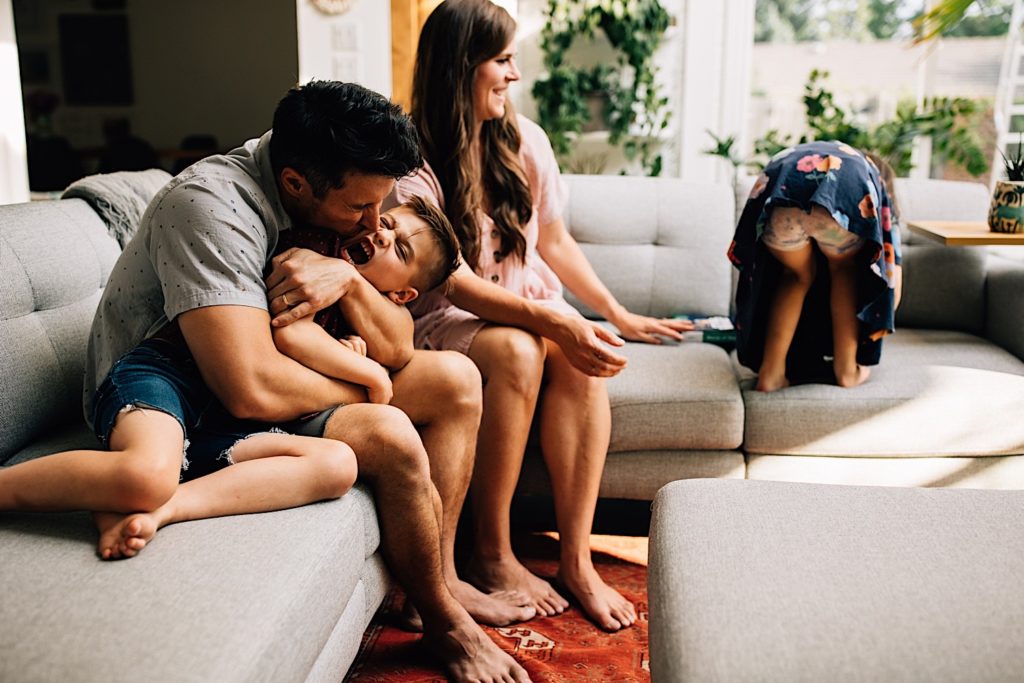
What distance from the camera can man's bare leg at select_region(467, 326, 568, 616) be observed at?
1.96m

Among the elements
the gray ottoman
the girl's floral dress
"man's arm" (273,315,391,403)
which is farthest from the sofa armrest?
"man's arm" (273,315,391,403)

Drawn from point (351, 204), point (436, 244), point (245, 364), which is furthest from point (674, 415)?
point (245, 364)

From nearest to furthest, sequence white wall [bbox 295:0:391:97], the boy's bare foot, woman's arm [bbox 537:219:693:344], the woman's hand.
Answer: the boy's bare foot → woman's arm [bbox 537:219:693:344] → the woman's hand → white wall [bbox 295:0:391:97]

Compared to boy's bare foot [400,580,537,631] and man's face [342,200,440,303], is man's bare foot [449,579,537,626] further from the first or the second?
man's face [342,200,440,303]

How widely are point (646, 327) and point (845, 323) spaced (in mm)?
542

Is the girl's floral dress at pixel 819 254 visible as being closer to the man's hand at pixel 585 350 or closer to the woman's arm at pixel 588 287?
the woman's arm at pixel 588 287

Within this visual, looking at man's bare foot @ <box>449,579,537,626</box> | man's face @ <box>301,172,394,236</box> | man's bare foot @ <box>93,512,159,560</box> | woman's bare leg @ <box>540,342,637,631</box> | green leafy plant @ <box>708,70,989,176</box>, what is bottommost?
Answer: man's bare foot @ <box>449,579,537,626</box>

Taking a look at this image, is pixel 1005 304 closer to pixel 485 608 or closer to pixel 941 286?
pixel 941 286

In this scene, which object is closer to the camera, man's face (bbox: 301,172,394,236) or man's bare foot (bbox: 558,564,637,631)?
man's face (bbox: 301,172,394,236)

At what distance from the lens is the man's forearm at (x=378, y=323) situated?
66.8 inches

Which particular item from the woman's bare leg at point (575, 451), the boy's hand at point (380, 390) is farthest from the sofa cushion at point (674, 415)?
the boy's hand at point (380, 390)

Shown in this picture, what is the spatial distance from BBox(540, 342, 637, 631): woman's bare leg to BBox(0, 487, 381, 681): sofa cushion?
69 cm

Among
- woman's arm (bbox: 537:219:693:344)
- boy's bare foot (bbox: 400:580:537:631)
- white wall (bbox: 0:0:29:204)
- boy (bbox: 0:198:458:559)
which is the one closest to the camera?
boy (bbox: 0:198:458:559)

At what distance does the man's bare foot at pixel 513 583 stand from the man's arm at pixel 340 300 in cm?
51
